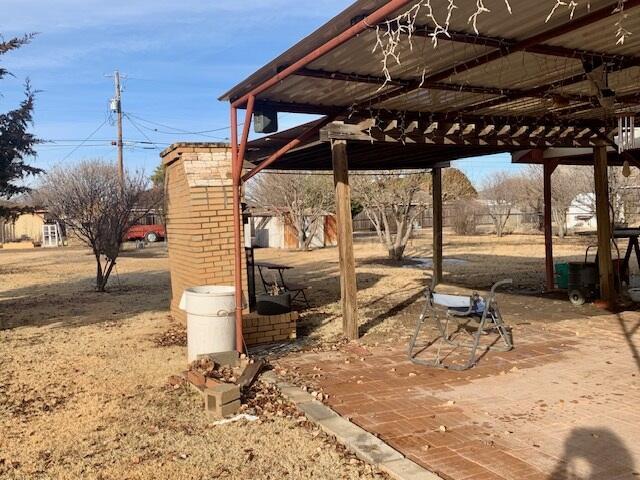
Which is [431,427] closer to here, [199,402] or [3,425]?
[199,402]

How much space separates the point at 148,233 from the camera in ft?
122

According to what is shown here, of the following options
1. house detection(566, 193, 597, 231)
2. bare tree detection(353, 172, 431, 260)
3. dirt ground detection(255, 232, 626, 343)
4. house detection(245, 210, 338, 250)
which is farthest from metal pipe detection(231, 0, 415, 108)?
house detection(566, 193, 597, 231)

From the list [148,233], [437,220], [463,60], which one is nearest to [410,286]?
[437,220]

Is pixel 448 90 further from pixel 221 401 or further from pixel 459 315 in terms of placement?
pixel 221 401

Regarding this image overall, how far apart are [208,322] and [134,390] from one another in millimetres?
889

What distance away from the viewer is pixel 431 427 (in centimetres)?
381

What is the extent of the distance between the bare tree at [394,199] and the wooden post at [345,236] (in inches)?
458

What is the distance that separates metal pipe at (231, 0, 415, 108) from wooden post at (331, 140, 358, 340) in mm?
1408

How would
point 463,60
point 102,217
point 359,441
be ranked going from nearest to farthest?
point 359,441 → point 463,60 → point 102,217

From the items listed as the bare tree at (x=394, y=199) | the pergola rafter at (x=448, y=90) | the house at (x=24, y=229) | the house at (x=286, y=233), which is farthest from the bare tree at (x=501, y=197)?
the house at (x=24, y=229)

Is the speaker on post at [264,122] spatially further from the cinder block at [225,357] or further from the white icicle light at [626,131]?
the white icicle light at [626,131]

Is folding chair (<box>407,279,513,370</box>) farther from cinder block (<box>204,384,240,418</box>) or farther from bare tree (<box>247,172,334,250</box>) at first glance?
bare tree (<box>247,172,334,250</box>)

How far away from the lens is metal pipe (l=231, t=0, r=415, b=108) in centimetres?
305

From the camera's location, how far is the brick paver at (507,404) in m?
3.25
